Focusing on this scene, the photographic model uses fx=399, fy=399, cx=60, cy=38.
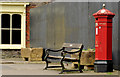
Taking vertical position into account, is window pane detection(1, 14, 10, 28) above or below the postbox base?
above

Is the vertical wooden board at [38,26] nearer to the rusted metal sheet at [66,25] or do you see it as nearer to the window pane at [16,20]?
the rusted metal sheet at [66,25]

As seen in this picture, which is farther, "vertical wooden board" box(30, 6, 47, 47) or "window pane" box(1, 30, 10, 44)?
"window pane" box(1, 30, 10, 44)

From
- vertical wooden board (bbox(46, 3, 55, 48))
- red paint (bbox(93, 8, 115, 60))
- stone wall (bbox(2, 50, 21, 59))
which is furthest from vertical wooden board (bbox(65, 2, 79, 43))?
stone wall (bbox(2, 50, 21, 59))

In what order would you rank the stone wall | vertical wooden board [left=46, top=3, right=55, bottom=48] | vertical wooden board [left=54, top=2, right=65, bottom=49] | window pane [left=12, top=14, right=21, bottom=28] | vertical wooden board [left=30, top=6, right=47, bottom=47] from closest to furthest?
vertical wooden board [left=54, top=2, right=65, bottom=49] < vertical wooden board [left=46, top=3, right=55, bottom=48] < vertical wooden board [left=30, top=6, right=47, bottom=47] < the stone wall < window pane [left=12, top=14, right=21, bottom=28]

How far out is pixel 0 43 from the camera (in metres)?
20.8

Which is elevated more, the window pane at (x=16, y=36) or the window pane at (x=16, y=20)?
the window pane at (x=16, y=20)

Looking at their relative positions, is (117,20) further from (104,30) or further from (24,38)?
(24,38)

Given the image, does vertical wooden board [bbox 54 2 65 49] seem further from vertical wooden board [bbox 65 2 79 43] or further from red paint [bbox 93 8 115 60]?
red paint [bbox 93 8 115 60]

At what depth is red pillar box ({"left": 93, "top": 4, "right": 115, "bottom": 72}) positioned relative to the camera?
11.3 metres

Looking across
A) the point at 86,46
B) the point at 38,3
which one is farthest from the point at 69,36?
the point at 38,3

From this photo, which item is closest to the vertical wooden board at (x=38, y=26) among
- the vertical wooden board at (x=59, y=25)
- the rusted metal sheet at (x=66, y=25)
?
the rusted metal sheet at (x=66, y=25)

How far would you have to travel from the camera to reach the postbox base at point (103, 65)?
11.4m

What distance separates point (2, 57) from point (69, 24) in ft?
21.2

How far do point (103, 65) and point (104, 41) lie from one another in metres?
0.69
